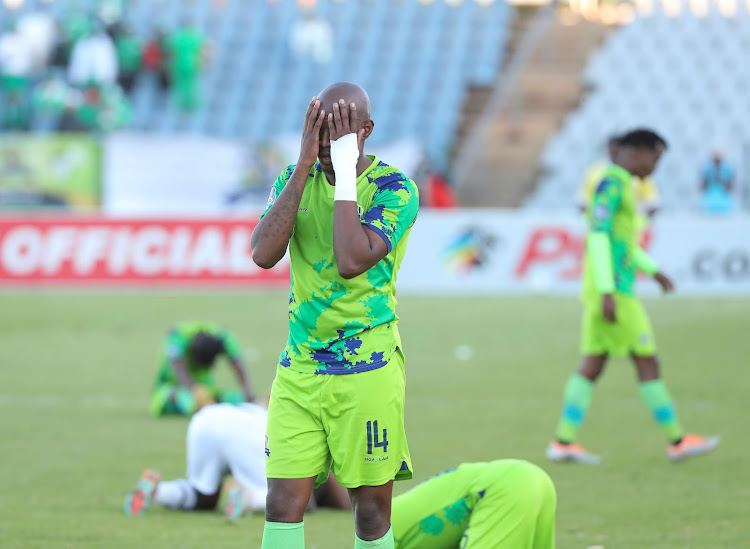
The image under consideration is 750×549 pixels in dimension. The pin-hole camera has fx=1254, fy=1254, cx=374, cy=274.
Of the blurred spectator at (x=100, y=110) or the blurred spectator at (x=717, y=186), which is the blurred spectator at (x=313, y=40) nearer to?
the blurred spectator at (x=100, y=110)

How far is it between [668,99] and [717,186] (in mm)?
5625

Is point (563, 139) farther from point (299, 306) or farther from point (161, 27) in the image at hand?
point (299, 306)

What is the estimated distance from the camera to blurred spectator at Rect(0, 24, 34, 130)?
2891 centimetres

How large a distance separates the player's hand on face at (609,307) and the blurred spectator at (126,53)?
2347 cm

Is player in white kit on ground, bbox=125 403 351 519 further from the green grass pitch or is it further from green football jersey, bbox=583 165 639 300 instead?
green football jersey, bbox=583 165 639 300

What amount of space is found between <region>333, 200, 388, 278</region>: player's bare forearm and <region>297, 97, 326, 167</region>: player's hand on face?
177mm

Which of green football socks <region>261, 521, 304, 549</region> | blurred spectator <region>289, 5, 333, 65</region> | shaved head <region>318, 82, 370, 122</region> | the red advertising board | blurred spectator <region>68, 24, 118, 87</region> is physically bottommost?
the red advertising board

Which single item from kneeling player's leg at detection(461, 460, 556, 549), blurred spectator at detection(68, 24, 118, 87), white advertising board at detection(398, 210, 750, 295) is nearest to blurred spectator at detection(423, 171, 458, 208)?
white advertising board at detection(398, 210, 750, 295)

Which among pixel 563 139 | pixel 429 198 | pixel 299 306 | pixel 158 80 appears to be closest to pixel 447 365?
pixel 299 306

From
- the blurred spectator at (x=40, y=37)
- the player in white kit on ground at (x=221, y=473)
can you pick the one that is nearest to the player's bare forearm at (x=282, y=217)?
the player in white kit on ground at (x=221, y=473)

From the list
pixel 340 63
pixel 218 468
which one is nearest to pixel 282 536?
pixel 218 468

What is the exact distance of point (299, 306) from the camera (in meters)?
4.38

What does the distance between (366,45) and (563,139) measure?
6.07 meters

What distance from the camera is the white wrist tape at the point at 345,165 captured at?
4164 millimetres
